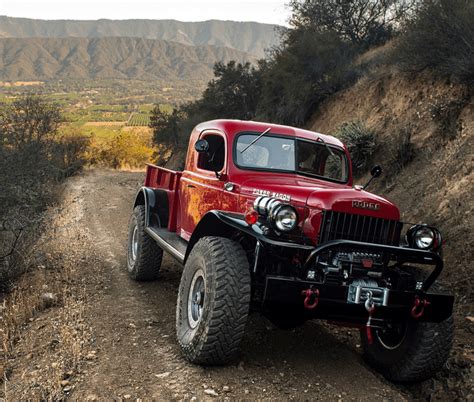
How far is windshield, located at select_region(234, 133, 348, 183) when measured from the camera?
557 cm

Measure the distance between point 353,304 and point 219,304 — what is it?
1.04 metres

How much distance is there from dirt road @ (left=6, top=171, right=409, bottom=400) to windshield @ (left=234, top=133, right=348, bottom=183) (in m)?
1.73

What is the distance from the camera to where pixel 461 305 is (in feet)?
20.2

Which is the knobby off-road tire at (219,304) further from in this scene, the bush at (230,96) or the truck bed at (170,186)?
the bush at (230,96)

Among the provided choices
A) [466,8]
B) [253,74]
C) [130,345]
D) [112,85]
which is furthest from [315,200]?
[112,85]

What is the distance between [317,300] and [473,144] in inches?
273

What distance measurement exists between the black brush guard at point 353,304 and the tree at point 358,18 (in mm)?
17289

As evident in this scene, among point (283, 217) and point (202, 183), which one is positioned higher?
point (283, 217)

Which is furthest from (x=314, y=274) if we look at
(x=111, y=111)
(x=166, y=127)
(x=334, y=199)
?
(x=111, y=111)

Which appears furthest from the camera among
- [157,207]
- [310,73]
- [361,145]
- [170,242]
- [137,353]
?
[310,73]

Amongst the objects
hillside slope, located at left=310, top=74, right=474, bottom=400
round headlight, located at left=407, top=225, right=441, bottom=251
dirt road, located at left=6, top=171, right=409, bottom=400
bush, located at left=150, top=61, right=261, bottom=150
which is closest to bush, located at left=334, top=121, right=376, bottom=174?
hillside slope, located at left=310, top=74, right=474, bottom=400

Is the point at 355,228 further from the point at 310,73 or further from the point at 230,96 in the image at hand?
the point at 230,96

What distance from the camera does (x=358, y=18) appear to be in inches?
803

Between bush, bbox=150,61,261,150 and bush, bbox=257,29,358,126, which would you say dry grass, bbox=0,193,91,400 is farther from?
bush, bbox=150,61,261,150
